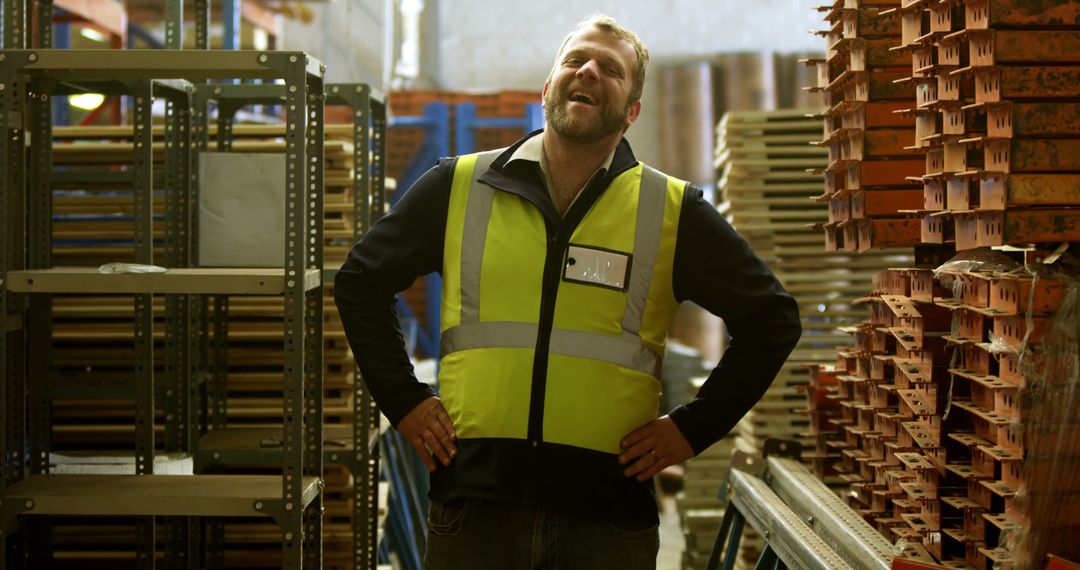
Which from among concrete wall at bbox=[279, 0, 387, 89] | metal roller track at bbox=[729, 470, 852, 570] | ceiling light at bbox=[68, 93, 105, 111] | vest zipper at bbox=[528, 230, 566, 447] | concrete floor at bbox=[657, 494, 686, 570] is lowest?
concrete floor at bbox=[657, 494, 686, 570]

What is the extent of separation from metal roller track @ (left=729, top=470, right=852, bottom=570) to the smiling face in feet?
4.85

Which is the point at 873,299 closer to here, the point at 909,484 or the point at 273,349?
the point at 909,484

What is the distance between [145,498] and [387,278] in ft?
3.98

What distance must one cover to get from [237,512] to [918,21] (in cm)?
267

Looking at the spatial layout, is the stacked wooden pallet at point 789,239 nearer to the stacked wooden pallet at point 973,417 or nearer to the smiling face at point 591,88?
the stacked wooden pallet at point 973,417

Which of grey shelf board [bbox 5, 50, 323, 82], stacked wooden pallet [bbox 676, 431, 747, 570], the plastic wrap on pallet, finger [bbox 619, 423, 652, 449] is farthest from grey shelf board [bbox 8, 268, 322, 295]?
stacked wooden pallet [bbox 676, 431, 747, 570]

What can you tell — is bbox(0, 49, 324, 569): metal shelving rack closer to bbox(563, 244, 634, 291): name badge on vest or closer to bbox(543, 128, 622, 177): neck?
bbox(543, 128, 622, 177): neck

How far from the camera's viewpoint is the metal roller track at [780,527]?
148 inches

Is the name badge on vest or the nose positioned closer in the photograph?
the name badge on vest

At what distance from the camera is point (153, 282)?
12.5 ft

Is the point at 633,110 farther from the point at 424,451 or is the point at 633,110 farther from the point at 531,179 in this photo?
the point at 424,451

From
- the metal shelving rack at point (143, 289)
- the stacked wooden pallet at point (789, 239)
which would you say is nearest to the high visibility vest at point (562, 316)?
the metal shelving rack at point (143, 289)

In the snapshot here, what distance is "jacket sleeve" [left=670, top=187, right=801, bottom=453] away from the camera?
10.8 feet

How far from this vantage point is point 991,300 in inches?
123
